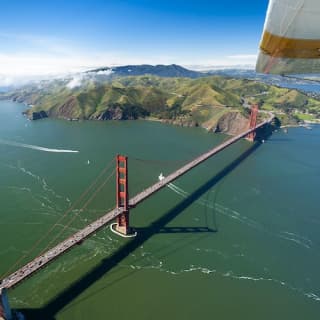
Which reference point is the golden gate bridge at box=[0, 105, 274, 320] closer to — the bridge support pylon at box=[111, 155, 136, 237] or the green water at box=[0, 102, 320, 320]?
the bridge support pylon at box=[111, 155, 136, 237]

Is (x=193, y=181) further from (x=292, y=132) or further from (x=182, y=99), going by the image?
(x=182, y=99)

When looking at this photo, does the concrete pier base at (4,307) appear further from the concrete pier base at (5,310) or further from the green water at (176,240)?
the green water at (176,240)

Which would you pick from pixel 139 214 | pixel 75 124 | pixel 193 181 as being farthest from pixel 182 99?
pixel 139 214

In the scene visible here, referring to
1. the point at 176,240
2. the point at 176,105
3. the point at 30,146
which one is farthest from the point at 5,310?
the point at 176,105

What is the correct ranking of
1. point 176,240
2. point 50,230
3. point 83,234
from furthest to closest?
point 50,230 < point 176,240 < point 83,234

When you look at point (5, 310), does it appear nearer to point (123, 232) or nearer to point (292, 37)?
point (123, 232)

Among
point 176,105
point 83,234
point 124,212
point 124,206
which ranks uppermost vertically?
point 176,105

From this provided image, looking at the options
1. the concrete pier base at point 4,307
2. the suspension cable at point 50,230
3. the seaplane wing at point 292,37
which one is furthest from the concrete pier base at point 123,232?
the seaplane wing at point 292,37

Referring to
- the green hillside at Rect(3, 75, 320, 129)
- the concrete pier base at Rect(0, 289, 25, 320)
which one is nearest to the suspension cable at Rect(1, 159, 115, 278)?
the concrete pier base at Rect(0, 289, 25, 320)
